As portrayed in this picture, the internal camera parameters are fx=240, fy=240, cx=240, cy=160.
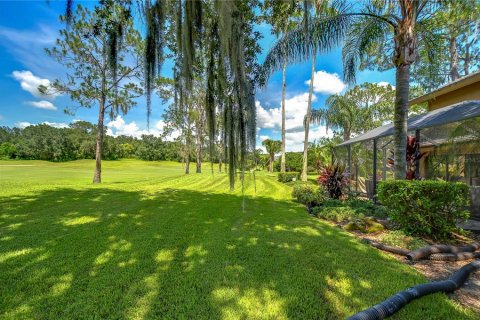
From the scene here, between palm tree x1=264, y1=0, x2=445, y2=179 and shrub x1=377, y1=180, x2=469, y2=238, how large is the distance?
946mm

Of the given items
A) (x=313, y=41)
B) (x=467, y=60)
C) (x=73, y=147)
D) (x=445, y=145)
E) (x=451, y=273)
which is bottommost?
(x=451, y=273)

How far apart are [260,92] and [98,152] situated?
11056mm

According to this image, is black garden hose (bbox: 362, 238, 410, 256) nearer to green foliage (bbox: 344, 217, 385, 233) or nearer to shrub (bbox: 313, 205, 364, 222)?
green foliage (bbox: 344, 217, 385, 233)

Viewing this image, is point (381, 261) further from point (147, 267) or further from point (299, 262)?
point (147, 267)

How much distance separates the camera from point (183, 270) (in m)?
2.65

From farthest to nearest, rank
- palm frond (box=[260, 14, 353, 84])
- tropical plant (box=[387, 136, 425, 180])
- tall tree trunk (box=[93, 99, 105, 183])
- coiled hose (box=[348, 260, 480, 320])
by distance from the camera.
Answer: tall tree trunk (box=[93, 99, 105, 183]), tropical plant (box=[387, 136, 425, 180]), palm frond (box=[260, 14, 353, 84]), coiled hose (box=[348, 260, 480, 320])

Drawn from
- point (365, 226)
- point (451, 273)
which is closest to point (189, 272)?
point (451, 273)

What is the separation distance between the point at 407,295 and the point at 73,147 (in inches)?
2054

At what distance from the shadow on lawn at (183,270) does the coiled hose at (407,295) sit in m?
0.15

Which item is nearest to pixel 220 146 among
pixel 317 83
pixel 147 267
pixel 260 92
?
pixel 260 92

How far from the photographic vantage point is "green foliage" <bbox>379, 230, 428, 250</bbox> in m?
3.64

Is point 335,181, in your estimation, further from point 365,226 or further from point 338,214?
point 365,226

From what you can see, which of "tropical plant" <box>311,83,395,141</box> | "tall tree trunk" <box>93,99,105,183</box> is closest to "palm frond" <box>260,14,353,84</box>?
"tall tree trunk" <box>93,99,105,183</box>

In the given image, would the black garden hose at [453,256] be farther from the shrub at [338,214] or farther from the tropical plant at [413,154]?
the tropical plant at [413,154]
